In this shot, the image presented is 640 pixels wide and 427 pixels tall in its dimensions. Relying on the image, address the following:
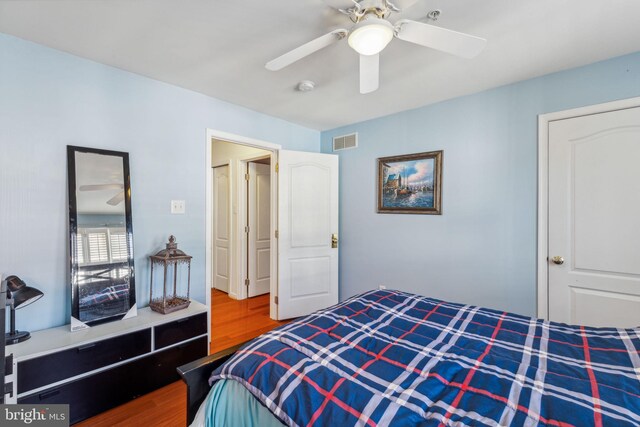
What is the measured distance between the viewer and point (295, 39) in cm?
182

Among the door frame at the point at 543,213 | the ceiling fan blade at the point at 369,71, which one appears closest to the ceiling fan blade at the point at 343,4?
the ceiling fan blade at the point at 369,71

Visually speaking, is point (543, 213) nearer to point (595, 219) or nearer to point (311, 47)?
point (595, 219)

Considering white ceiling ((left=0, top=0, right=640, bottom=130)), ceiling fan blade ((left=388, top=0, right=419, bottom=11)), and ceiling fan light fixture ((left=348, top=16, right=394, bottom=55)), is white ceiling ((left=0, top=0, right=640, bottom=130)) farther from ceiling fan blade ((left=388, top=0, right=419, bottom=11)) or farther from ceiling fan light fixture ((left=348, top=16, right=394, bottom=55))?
ceiling fan light fixture ((left=348, top=16, right=394, bottom=55))

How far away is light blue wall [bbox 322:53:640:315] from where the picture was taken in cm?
228

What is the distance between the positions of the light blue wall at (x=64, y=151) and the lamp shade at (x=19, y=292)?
0.18 m

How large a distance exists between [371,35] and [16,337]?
259cm

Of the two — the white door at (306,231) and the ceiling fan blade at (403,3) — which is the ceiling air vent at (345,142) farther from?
the ceiling fan blade at (403,3)

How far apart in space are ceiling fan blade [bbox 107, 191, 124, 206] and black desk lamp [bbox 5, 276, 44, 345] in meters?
0.67

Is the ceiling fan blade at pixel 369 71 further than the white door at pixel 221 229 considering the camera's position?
No

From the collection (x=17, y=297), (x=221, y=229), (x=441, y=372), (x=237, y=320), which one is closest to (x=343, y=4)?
(x=441, y=372)

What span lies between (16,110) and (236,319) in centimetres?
265

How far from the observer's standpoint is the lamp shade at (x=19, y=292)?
163 cm

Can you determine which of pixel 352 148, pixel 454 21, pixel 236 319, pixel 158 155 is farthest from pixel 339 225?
pixel 454 21

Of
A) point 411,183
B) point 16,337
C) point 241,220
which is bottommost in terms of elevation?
point 16,337
